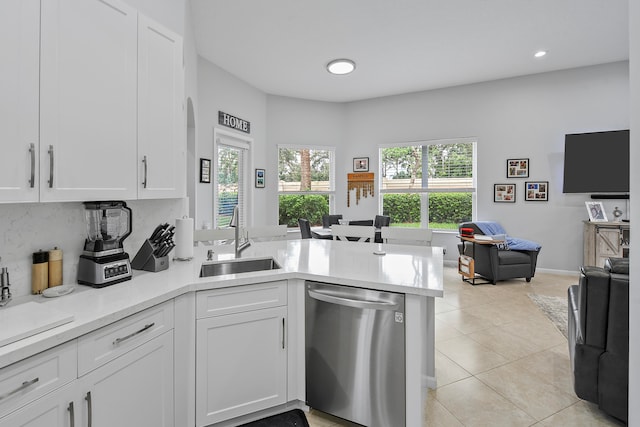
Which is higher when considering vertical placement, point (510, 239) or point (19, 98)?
point (19, 98)

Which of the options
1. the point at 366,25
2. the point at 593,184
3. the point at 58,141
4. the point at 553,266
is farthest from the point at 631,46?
the point at 553,266

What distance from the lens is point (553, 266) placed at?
5367 mm

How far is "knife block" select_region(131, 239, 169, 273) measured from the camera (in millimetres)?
1904

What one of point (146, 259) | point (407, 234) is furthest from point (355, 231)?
point (146, 259)

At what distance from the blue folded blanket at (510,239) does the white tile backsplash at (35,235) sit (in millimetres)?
5285

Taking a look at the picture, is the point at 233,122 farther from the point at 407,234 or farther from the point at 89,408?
the point at 89,408

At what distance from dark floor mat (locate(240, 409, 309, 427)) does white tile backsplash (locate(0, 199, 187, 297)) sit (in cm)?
135

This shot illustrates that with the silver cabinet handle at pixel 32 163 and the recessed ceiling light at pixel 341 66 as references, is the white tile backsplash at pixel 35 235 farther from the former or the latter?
the recessed ceiling light at pixel 341 66

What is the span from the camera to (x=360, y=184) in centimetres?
676

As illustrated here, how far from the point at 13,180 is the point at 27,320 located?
0.54m

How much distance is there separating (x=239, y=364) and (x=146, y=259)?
841 mm

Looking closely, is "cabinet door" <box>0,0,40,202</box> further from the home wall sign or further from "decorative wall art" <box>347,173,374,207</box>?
"decorative wall art" <box>347,173,374,207</box>

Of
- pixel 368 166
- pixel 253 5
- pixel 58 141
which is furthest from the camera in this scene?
pixel 368 166

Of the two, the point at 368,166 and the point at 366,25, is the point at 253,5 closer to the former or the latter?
the point at 366,25
